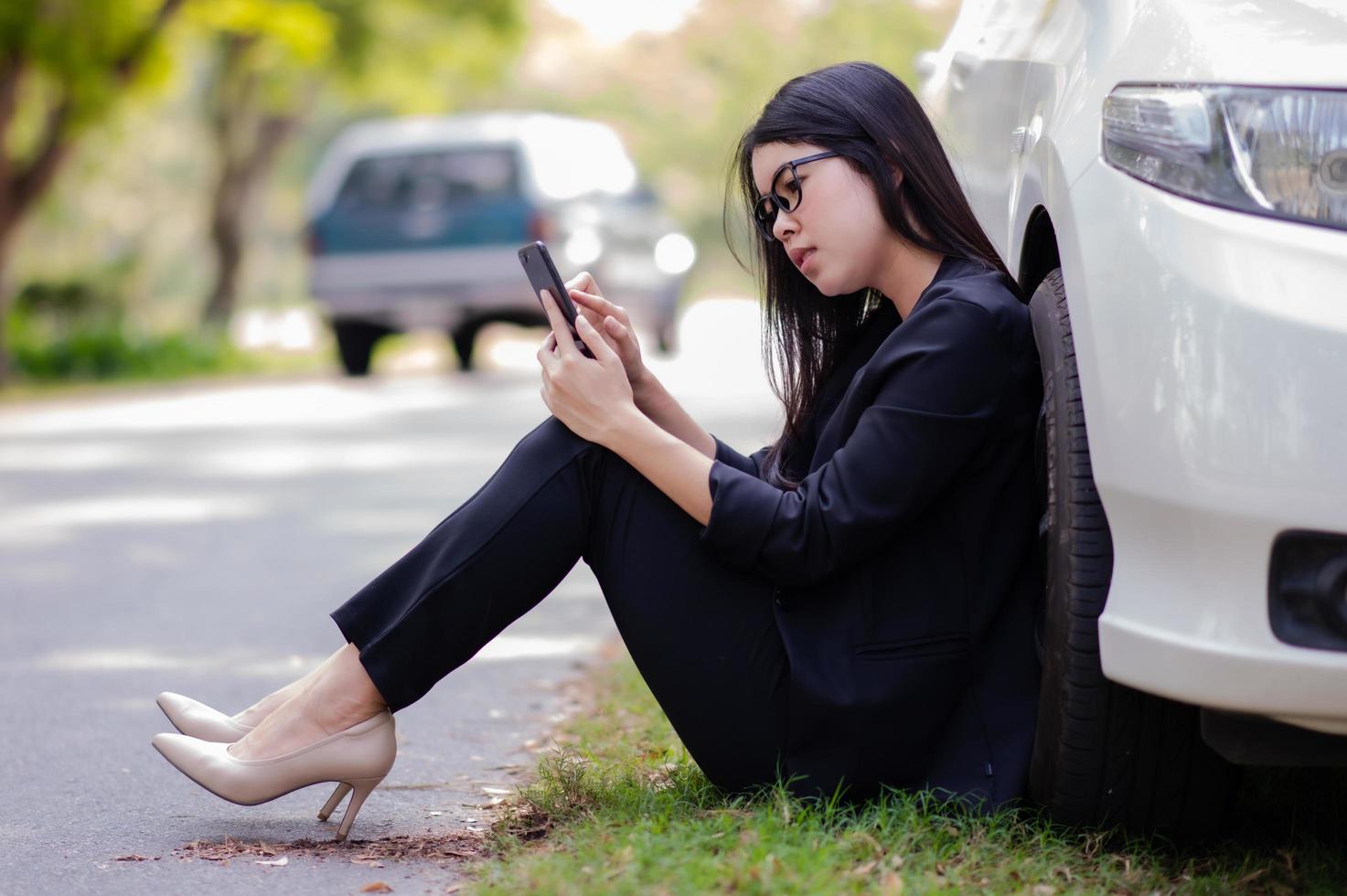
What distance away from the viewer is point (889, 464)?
2.69 m

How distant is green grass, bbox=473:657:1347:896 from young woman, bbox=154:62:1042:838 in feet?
0.29

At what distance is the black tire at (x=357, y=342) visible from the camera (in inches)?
621

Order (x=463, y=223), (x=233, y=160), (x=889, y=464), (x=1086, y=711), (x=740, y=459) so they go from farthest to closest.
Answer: (x=233, y=160), (x=463, y=223), (x=740, y=459), (x=889, y=464), (x=1086, y=711)

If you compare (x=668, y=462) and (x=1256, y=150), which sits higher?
(x=1256, y=150)

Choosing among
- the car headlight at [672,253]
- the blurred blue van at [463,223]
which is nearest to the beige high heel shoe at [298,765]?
the blurred blue van at [463,223]

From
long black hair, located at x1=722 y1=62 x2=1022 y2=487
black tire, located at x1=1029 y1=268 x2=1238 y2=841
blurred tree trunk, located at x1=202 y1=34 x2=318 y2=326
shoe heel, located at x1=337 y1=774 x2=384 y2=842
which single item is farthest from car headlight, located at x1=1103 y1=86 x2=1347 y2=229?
blurred tree trunk, located at x1=202 y1=34 x2=318 y2=326

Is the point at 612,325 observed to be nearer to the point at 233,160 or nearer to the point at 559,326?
the point at 559,326

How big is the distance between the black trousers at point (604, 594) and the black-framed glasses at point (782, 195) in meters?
0.51

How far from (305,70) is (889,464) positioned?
2199 cm

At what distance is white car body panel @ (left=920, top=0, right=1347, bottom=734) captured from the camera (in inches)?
86.4

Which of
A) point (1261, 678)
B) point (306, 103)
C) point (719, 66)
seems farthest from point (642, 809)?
point (719, 66)

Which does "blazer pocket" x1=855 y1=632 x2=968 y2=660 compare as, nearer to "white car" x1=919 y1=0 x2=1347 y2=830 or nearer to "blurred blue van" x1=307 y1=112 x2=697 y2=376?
"white car" x1=919 y1=0 x2=1347 y2=830

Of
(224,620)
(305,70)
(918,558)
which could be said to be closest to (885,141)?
(918,558)

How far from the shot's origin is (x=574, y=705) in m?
4.38
